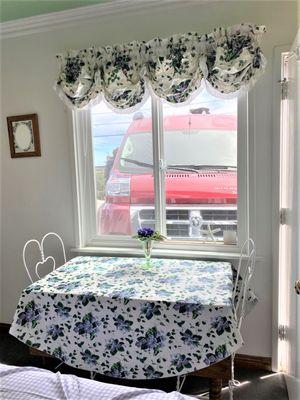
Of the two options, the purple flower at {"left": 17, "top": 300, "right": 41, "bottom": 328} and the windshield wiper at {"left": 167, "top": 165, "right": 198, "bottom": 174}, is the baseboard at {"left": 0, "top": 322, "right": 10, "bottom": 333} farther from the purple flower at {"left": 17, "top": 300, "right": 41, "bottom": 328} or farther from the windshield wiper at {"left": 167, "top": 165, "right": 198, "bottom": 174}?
the windshield wiper at {"left": 167, "top": 165, "right": 198, "bottom": 174}

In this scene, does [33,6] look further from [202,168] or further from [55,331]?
[55,331]

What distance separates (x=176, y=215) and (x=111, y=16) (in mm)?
1474

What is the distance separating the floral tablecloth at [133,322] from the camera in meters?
1.52

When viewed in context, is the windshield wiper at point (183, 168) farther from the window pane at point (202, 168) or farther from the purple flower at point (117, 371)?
the purple flower at point (117, 371)

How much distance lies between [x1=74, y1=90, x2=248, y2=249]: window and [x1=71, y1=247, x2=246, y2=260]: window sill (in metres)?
0.07

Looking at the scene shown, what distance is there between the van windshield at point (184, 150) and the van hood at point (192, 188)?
0.07 metres

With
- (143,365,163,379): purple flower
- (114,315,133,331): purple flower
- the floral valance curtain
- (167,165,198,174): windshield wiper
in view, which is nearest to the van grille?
(167,165,198,174): windshield wiper

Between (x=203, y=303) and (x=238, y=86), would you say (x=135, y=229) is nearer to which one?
(x=203, y=303)

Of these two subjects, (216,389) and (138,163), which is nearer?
(216,389)

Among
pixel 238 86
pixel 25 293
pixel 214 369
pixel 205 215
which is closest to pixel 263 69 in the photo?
pixel 238 86

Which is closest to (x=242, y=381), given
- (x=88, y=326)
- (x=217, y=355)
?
(x=217, y=355)

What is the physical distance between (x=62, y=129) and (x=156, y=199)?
35.2 inches

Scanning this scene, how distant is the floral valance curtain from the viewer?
1925 mm

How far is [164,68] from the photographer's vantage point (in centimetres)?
204
